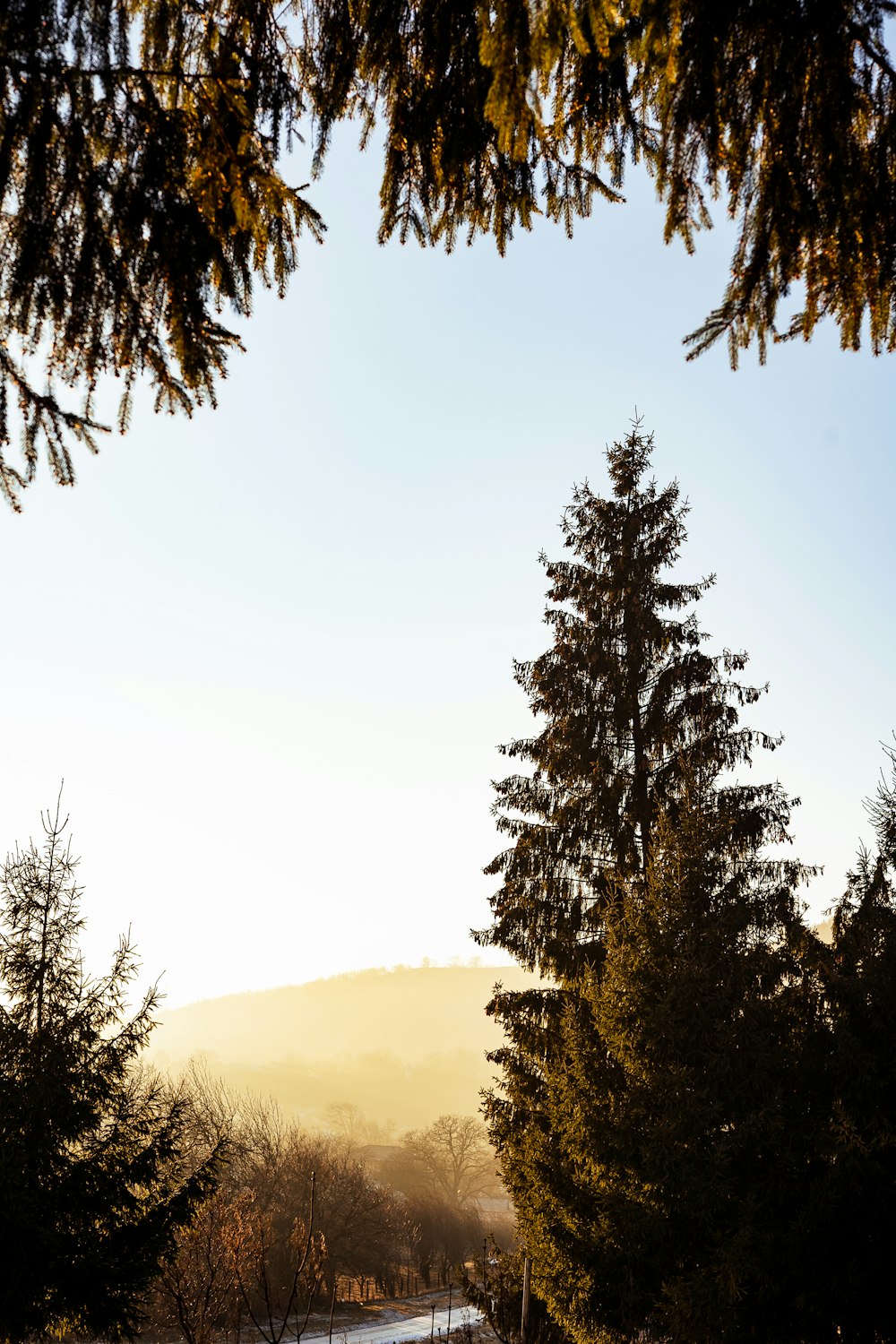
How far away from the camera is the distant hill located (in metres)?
102

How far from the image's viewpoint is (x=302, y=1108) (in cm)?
8925

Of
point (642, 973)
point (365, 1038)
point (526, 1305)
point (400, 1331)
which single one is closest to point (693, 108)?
point (642, 973)

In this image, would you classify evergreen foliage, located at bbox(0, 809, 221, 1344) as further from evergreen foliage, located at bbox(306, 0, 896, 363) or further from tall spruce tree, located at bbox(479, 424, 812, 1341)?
evergreen foliage, located at bbox(306, 0, 896, 363)

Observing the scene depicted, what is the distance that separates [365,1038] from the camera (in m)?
150

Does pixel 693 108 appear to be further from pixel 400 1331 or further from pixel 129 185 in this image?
pixel 400 1331

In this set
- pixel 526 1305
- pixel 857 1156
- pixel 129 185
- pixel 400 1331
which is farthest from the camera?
pixel 400 1331

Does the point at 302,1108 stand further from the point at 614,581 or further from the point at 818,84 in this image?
the point at 818,84

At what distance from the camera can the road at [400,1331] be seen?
26422 millimetres

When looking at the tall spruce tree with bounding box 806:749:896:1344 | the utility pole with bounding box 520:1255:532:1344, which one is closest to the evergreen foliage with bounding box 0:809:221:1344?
the utility pole with bounding box 520:1255:532:1344

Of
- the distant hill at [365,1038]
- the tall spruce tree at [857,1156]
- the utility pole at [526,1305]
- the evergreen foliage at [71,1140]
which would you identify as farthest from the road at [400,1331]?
the distant hill at [365,1038]

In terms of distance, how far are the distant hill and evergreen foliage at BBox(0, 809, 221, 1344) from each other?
9166 cm

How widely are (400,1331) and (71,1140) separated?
985 inches

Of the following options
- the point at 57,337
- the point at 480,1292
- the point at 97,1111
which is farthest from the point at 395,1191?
the point at 57,337

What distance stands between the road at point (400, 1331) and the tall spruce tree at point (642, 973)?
17.5 metres
